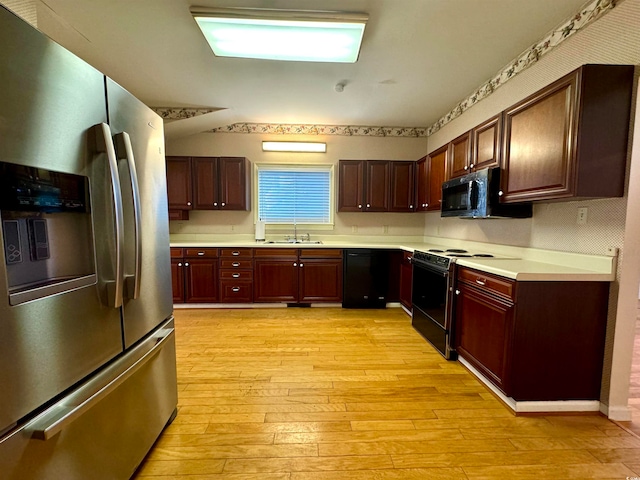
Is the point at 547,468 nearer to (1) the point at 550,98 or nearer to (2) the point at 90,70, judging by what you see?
(1) the point at 550,98

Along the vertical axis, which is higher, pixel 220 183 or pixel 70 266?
pixel 220 183

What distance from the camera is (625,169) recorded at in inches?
61.2

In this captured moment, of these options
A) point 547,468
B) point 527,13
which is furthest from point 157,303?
point 527,13

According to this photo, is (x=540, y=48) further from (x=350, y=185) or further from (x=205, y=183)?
(x=205, y=183)

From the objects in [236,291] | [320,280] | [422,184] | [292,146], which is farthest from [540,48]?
[236,291]

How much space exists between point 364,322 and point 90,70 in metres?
3.07

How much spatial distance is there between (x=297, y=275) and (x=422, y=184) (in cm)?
210

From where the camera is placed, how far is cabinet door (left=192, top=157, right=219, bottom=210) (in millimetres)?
3809

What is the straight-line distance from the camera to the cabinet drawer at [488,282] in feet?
5.71

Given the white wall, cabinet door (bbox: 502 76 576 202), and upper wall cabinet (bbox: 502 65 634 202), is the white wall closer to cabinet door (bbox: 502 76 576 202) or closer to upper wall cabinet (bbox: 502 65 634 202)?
upper wall cabinet (bbox: 502 65 634 202)

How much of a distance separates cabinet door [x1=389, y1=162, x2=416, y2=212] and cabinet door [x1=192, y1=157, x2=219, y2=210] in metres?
2.50

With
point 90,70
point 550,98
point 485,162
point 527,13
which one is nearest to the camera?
point 90,70

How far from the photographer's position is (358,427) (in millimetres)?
1615

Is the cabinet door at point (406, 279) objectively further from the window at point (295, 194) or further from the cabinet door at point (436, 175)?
the window at point (295, 194)
